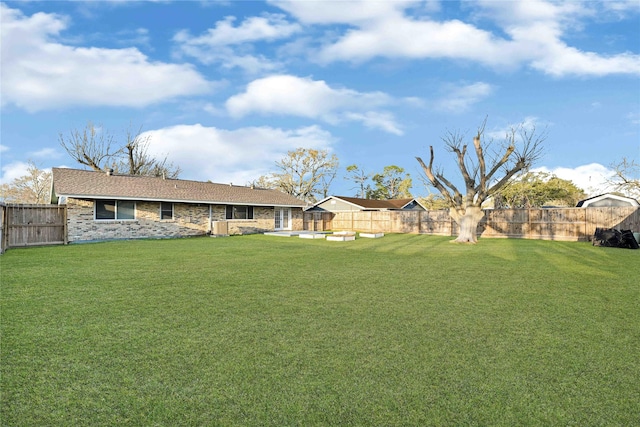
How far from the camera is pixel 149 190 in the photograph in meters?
19.8

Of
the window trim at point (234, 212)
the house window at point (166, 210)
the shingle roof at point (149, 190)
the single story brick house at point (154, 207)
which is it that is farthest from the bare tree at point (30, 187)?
the window trim at point (234, 212)

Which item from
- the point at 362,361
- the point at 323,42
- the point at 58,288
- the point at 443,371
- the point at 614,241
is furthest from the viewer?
the point at 323,42

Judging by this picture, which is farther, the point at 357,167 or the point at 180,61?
the point at 357,167

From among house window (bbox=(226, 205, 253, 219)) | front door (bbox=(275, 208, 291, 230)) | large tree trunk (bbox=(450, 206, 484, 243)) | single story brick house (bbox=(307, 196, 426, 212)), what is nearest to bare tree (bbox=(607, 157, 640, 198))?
single story brick house (bbox=(307, 196, 426, 212))

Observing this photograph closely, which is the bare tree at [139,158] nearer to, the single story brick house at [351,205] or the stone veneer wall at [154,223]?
the stone veneer wall at [154,223]

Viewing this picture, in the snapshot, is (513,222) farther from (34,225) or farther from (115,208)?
(34,225)

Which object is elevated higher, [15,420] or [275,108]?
[275,108]

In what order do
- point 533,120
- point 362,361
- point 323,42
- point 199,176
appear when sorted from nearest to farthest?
1. point 362,361
2. point 323,42
3. point 533,120
4. point 199,176

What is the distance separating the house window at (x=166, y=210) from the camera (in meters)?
19.8

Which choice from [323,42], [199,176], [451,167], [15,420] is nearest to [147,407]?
[15,420]

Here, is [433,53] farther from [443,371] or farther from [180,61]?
[443,371]

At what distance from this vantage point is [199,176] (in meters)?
31.9

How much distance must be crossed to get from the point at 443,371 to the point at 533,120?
2004cm

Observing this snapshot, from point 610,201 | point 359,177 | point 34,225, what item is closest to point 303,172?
point 359,177
